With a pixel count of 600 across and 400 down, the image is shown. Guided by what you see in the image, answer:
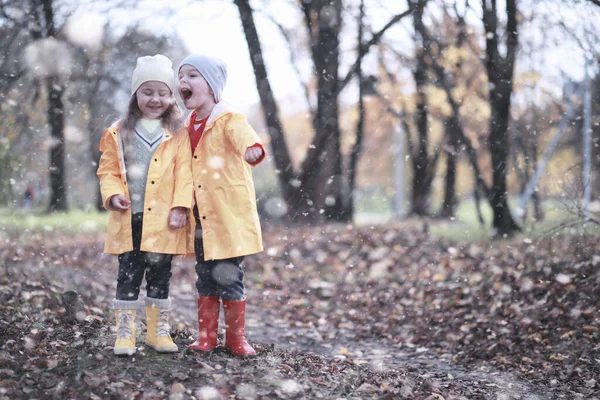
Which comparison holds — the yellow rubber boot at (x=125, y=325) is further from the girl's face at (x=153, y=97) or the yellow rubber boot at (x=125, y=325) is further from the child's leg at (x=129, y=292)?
the girl's face at (x=153, y=97)

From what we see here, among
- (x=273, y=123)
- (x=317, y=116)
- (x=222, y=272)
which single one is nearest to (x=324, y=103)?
(x=317, y=116)

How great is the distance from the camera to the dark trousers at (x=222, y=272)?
13.0 ft

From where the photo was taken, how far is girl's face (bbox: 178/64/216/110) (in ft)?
12.8

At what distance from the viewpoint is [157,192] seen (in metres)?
3.83

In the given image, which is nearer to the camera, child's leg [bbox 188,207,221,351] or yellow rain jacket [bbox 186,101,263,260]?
yellow rain jacket [bbox 186,101,263,260]

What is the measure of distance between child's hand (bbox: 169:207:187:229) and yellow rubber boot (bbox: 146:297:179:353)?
1.78 feet

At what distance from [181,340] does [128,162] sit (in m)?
1.35

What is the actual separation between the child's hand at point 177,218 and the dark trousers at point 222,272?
0.16 meters

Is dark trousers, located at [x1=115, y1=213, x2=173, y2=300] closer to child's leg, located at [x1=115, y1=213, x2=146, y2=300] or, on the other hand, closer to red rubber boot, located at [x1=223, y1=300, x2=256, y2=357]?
child's leg, located at [x1=115, y1=213, x2=146, y2=300]

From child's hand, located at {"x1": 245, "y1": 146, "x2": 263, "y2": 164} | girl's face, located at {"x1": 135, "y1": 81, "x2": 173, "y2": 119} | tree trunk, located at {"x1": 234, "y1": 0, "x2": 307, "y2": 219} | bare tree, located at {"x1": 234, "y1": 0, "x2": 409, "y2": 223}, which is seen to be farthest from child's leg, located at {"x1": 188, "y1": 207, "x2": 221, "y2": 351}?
tree trunk, located at {"x1": 234, "y1": 0, "x2": 307, "y2": 219}

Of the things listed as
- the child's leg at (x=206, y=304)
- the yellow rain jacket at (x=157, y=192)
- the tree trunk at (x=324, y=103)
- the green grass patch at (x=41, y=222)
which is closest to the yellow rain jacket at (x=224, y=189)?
the yellow rain jacket at (x=157, y=192)

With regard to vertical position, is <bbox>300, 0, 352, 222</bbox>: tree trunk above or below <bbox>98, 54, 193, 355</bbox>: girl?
above

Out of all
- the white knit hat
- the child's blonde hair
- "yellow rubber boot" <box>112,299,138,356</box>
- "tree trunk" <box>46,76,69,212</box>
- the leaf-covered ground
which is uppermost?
"tree trunk" <box>46,76,69,212</box>

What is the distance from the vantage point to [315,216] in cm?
1078
